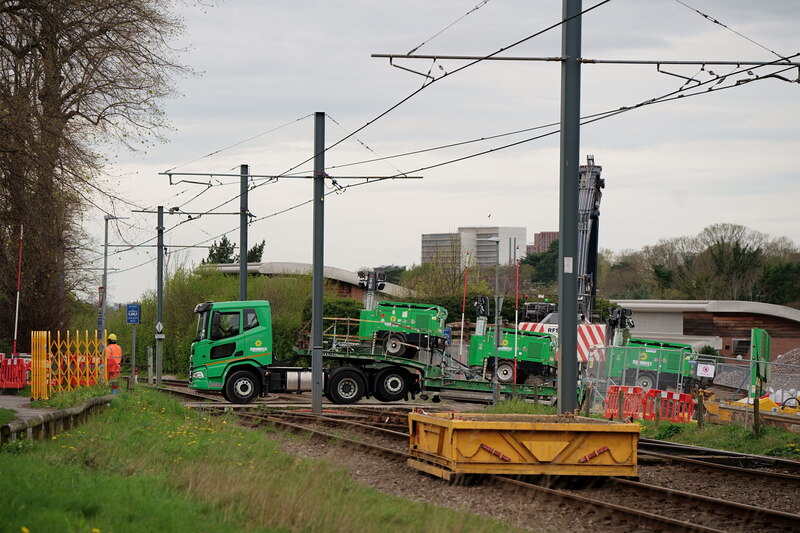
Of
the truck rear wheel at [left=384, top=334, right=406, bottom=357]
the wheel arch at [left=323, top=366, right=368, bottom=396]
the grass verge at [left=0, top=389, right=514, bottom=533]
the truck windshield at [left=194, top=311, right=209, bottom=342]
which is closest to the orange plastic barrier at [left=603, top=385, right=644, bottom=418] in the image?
the truck rear wheel at [left=384, top=334, right=406, bottom=357]

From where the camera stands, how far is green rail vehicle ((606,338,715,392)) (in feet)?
111

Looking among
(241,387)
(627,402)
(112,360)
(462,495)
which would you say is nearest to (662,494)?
(462,495)

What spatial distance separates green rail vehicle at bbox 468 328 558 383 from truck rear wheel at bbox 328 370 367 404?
7.05 meters

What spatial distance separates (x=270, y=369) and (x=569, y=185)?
16696 mm

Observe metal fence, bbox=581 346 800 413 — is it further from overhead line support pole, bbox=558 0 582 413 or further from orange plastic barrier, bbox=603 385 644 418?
overhead line support pole, bbox=558 0 582 413

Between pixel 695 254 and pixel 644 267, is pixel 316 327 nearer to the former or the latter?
pixel 695 254

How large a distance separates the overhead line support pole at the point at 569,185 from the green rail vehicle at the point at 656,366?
16.6 metres

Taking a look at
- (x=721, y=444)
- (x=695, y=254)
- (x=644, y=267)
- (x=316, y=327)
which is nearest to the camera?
(x=721, y=444)

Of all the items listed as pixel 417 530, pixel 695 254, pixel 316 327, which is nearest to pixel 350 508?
pixel 417 530

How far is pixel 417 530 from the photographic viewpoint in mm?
9562

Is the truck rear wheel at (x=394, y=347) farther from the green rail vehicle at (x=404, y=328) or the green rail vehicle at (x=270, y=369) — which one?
the green rail vehicle at (x=270, y=369)

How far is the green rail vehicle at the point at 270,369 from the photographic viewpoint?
3055 cm

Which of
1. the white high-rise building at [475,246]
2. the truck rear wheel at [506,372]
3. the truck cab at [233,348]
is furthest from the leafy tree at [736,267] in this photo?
the truck cab at [233,348]

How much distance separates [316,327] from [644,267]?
229ft
